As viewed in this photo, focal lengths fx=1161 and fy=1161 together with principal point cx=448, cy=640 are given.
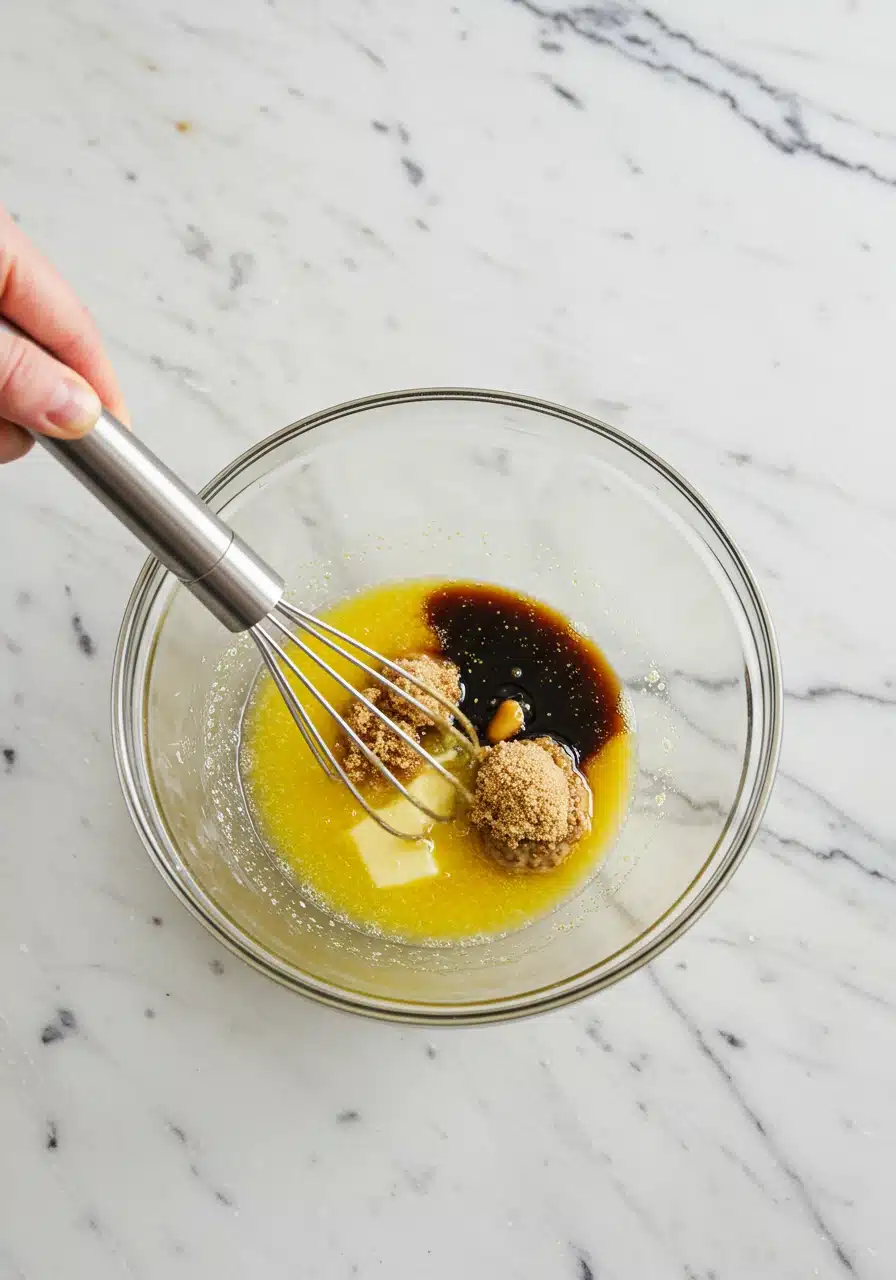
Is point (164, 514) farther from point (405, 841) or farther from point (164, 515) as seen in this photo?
point (405, 841)

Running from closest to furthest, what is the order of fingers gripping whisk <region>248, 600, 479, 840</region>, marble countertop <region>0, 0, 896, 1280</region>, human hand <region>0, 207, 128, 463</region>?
human hand <region>0, 207, 128, 463</region> < fingers gripping whisk <region>248, 600, 479, 840</region> < marble countertop <region>0, 0, 896, 1280</region>

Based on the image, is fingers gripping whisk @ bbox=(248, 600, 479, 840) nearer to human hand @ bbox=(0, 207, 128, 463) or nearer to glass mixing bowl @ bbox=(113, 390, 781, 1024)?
glass mixing bowl @ bbox=(113, 390, 781, 1024)

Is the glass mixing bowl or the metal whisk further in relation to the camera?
the glass mixing bowl

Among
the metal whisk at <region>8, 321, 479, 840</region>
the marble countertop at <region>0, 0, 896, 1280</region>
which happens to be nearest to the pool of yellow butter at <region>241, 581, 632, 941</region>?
the marble countertop at <region>0, 0, 896, 1280</region>

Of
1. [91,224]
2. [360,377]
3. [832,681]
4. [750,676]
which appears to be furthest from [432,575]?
[91,224]

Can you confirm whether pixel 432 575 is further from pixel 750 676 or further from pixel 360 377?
pixel 750 676

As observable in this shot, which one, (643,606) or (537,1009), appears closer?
(537,1009)

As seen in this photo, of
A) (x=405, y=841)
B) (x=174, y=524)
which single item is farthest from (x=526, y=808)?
(x=174, y=524)
